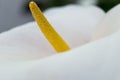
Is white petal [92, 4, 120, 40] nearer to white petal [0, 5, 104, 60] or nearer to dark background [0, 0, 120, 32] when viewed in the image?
white petal [0, 5, 104, 60]

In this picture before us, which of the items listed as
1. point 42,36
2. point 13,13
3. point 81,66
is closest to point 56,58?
point 81,66

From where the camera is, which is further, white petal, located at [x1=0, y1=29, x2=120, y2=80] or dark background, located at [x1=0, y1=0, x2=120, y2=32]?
dark background, located at [x1=0, y1=0, x2=120, y2=32]

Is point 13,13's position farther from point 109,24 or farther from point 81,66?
point 81,66

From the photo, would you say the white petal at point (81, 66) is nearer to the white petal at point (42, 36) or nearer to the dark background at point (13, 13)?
the white petal at point (42, 36)

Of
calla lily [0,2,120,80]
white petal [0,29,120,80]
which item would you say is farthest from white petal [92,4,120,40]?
white petal [0,29,120,80]

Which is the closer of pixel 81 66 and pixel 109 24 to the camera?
pixel 81 66

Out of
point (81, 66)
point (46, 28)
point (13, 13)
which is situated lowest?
point (81, 66)
